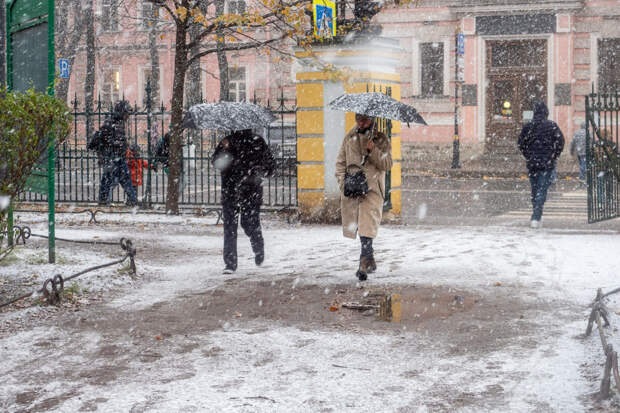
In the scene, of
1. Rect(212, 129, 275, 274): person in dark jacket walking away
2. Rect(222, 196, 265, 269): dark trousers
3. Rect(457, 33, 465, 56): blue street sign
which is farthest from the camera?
Rect(457, 33, 465, 56): blue street sign

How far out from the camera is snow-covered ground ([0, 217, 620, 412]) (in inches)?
193

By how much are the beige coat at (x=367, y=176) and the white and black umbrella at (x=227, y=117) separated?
0.93 metres

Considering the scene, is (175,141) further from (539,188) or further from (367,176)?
(367,176)

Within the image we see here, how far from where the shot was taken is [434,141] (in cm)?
3100

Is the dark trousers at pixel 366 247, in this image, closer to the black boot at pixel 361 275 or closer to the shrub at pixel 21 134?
the black boot at pixel 361 275

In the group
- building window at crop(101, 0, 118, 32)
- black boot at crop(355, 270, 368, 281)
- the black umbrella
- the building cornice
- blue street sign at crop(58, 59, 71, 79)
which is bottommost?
black boot at crop(355, 270, 368, 281)

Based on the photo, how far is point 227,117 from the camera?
864cm

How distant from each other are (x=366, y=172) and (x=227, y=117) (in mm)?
1552

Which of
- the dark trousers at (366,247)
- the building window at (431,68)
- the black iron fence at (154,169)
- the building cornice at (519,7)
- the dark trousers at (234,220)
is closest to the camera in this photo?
the dark trousers at (366,247)

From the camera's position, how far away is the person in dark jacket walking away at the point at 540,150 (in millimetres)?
12945

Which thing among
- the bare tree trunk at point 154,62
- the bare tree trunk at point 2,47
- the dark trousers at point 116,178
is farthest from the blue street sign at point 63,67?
the bare tree trunk at point 2,47

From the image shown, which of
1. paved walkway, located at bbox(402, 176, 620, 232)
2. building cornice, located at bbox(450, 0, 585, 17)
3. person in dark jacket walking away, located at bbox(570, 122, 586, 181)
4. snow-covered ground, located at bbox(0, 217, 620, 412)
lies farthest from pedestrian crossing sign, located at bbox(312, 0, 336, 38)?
building cornice, located at bbox(450, 0, 585, 17)

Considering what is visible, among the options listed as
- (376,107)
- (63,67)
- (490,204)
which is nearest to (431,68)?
(63,67)

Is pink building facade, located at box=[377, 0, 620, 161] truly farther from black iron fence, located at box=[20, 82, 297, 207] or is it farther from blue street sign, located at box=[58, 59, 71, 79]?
blue street sign, located at box=[58, 59, 71, 79]
